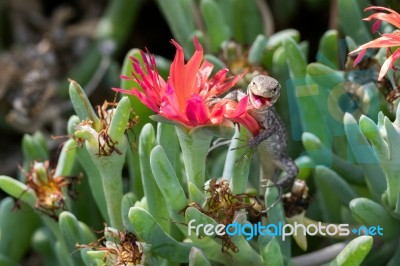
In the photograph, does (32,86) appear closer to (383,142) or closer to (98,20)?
(98,20)

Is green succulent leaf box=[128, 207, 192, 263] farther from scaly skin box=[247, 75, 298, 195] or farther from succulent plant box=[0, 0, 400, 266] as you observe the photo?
scaly skin box=[247, 75, 298, 195]

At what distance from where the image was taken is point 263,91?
0.77 metres

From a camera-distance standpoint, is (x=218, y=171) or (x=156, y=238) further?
(x=218, y=171)

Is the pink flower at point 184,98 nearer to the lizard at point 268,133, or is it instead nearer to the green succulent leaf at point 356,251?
the lizard at point 268,133

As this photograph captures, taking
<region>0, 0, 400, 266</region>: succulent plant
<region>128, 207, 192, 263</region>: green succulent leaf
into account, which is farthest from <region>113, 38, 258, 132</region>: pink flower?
<region>128, 207, 192, 263</region>: green succulent leaf

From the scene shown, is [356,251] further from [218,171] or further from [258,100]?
[218,171]

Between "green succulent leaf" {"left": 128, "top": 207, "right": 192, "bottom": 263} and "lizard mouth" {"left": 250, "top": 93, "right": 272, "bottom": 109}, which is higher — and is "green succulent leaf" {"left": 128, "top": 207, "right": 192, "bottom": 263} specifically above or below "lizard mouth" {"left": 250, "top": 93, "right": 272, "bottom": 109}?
below

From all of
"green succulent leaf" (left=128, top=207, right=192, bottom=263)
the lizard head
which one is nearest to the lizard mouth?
the lizard head

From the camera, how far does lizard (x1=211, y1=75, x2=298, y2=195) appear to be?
0.78 meters

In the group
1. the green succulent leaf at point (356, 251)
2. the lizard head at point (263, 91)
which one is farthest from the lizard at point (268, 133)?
the green succulent leaf at point (356, 251)

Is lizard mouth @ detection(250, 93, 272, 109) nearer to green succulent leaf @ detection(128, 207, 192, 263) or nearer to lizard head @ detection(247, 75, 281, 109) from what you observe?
lizard head @ detection(247, 75, 281, 109)

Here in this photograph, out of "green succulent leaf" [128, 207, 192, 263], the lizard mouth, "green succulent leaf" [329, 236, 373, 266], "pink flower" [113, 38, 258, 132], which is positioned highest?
"pink flower" [113, 38, 258, 132]

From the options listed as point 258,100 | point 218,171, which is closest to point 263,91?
point 258,100

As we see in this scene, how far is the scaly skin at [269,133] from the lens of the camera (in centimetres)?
78
